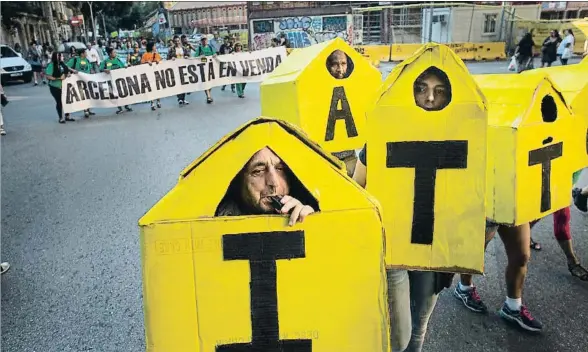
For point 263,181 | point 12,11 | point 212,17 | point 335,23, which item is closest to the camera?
point 263,181

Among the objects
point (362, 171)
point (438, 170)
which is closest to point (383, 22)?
point (362, 171)

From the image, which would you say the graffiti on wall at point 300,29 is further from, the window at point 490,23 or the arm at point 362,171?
the arm at point 362,171

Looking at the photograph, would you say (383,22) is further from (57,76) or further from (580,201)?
(580,201)

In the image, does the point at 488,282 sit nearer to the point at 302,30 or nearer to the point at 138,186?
the point at 138,186

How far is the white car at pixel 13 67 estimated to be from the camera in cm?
2073

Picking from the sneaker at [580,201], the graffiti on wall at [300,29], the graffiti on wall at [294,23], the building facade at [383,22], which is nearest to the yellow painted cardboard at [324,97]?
the sneaker at [580,201]

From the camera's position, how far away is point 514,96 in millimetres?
2586

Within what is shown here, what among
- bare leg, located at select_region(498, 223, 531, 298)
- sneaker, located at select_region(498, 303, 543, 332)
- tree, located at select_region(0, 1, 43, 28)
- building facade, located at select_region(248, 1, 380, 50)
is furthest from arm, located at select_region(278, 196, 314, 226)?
tree, located at select_region(0, 1, 43, 28)

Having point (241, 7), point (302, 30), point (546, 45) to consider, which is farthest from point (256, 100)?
point (241, 7)

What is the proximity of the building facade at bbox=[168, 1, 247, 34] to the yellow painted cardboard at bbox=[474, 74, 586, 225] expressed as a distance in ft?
138

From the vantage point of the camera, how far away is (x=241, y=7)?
47.5 m

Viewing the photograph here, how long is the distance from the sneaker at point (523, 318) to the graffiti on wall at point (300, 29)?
23.7 meters

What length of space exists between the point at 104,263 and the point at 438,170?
3.25 metres

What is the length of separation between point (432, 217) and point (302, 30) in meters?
26.9
